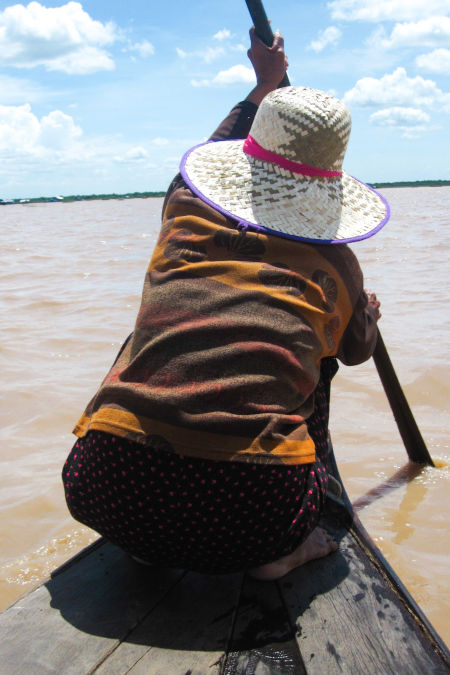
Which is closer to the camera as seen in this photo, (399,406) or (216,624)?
(216,624)

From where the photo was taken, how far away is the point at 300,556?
1.42 metres

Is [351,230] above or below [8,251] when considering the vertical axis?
above

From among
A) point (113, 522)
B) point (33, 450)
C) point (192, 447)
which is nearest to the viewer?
point (192, 447)

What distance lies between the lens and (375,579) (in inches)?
54.9

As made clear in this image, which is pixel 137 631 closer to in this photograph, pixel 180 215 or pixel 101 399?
pixel 101 399

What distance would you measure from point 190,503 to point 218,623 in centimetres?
30

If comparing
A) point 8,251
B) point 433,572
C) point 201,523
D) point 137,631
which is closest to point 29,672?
point 137,631

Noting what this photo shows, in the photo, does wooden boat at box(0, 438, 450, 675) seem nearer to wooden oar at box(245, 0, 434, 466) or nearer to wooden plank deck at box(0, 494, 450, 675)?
wooden plank deck at box(0, 494, 450, 675)

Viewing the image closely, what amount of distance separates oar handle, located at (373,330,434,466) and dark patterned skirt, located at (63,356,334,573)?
114 cm

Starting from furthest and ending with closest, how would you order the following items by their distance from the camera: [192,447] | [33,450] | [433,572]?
[33,450]
[433,572]
[192,447]

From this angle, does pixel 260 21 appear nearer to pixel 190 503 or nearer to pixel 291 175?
pixel 291 175

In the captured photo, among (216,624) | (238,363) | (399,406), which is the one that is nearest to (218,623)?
(216,624)

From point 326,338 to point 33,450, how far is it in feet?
6.39

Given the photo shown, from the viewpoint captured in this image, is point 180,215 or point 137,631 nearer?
point 137,631
